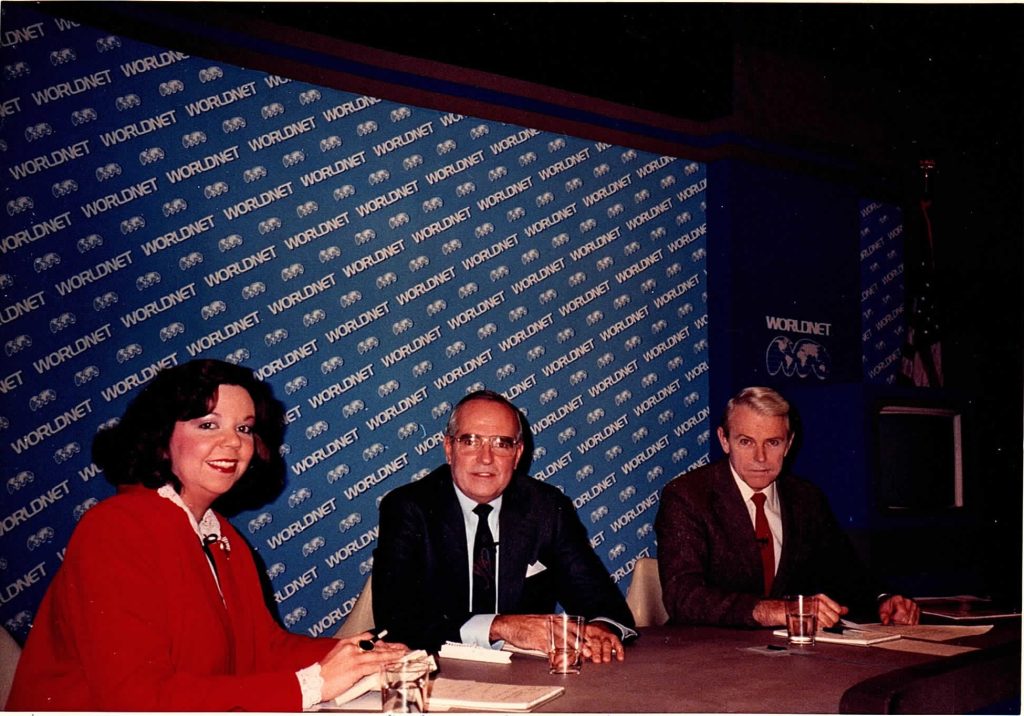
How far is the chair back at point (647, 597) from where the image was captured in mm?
2893

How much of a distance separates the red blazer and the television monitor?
2744 millimetres

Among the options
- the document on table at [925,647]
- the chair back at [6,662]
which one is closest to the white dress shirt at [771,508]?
the document on table at [925,647]

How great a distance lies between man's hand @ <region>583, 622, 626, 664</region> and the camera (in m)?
1.94

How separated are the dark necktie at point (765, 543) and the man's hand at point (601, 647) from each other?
1.11 m

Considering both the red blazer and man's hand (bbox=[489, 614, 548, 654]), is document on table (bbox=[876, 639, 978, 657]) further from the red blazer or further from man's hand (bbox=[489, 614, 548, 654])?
the red blazer

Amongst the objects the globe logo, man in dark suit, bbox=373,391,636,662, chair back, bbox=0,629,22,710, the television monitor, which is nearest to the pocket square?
man in dark suit, bbox=373,391,636,662

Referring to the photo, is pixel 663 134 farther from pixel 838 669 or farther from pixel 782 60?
pixel 838 669

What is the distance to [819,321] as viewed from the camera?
443cm

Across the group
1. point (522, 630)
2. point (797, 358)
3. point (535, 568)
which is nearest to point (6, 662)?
point (522, 630)

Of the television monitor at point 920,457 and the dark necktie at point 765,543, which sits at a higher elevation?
the television monitor at point 920,457

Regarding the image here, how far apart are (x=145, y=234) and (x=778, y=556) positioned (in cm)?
260

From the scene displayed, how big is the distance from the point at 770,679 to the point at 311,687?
95cm

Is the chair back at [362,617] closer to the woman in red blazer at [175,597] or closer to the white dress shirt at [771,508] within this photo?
the woman in red blazer at [175,597]

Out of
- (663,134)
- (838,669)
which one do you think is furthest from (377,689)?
(663,134)
